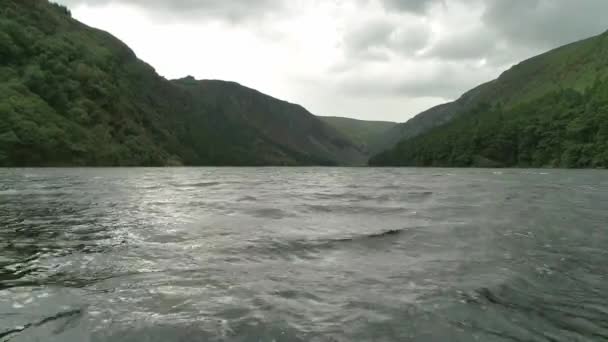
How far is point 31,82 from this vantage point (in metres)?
126

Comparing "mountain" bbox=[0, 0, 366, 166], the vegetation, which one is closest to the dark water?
"mountain" bbox=[0, 0, 366, 166]

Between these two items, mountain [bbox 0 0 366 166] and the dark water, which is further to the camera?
mountain [bbox 0 0 366 166]

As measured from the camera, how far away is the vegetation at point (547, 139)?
125312 mm

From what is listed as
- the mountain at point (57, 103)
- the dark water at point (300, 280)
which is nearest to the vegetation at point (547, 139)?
the dark water at point (300, 280)

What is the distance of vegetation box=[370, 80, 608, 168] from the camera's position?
125 metres

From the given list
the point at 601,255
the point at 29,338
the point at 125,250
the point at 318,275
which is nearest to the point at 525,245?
the point at 601,255

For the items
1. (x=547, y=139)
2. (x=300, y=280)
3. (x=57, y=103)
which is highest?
(x=57, y=103)

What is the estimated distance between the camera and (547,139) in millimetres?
148500

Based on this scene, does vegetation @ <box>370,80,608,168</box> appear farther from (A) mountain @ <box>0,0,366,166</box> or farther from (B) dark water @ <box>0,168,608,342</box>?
(A) mountain @ <box>0,0,366,166</box>

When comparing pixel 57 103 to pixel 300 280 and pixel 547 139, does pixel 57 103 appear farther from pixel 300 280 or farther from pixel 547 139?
pixel 547 139

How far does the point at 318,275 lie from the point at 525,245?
259 inches

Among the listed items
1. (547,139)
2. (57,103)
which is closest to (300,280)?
(57,103)

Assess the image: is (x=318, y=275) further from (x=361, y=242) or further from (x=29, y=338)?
(x=29, y=338)

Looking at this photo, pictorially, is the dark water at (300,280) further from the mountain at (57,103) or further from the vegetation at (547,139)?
the vegetation at (547,139)
